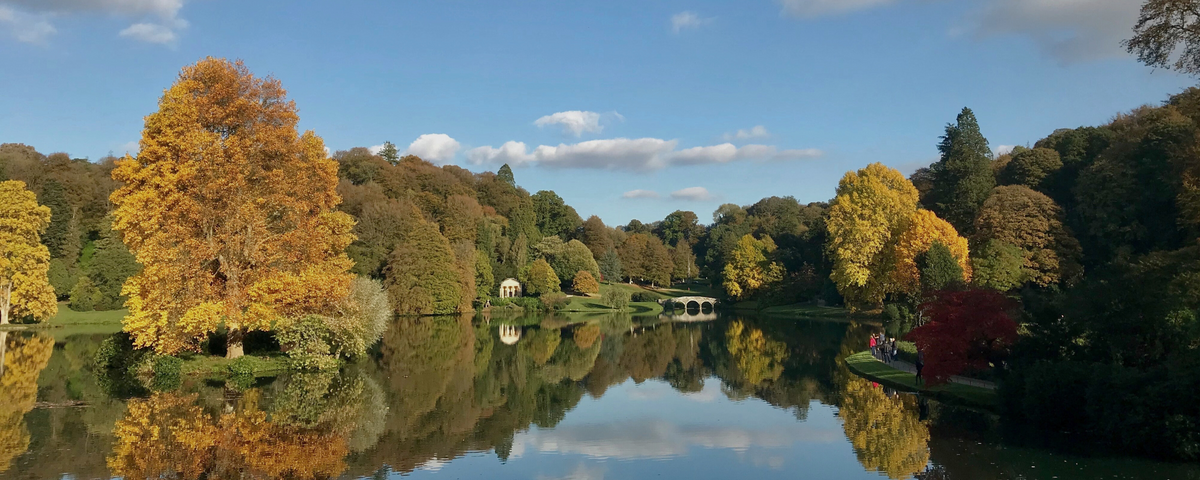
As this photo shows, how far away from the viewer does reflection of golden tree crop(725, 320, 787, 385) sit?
93.7 feet

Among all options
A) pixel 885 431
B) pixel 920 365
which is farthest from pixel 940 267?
pixel 885 431

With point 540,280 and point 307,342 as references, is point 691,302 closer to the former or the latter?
point 540,280

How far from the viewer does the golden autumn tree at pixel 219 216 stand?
77.6 ft

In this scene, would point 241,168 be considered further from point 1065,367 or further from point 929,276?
point 929,276

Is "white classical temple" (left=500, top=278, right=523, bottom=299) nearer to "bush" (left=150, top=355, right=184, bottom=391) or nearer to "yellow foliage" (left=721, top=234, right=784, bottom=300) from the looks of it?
"yellow foliage" (left=721, top=234, right=784, bottom=300)

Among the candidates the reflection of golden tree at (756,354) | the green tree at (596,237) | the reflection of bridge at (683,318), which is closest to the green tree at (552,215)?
the green tree at (596,237)

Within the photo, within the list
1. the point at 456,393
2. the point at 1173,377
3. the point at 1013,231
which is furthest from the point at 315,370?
the point at 1013,231

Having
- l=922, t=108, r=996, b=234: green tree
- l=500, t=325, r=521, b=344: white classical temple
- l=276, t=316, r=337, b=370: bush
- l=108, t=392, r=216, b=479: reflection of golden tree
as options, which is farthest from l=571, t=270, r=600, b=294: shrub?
l=108, t=392, r=216, b=479: reflection of golden tree

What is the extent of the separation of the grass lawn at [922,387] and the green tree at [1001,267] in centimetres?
2133

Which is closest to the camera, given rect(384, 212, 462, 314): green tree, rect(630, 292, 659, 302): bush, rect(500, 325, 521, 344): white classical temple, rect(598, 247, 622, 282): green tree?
rect(500, 325, 521, 344): white classical temple

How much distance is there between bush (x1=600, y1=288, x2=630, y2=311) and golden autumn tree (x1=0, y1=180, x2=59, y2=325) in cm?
4410

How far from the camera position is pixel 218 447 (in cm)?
1495

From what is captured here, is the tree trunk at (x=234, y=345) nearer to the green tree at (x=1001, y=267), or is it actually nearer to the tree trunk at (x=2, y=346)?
the tree trunk at (x=2, y=346)

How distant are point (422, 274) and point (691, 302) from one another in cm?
3213
